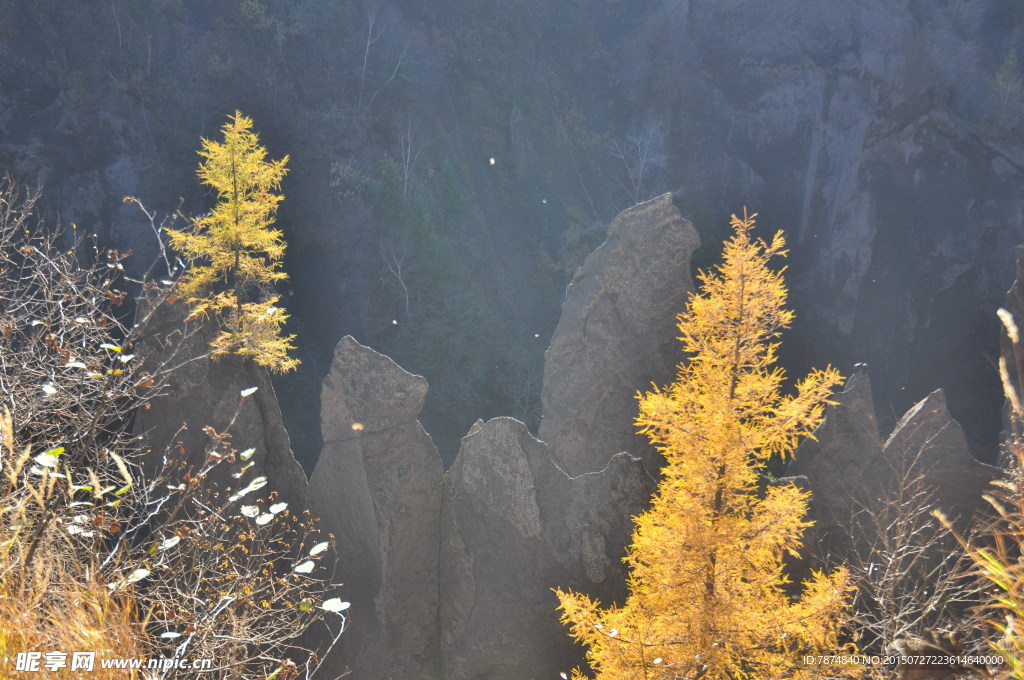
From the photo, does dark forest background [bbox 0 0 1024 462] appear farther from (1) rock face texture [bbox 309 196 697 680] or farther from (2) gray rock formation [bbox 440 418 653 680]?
(2) gray rock formation [bbox 440 418 653 680]

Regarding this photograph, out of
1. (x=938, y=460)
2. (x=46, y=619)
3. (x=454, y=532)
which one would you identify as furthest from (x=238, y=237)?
(x=938, y=460)

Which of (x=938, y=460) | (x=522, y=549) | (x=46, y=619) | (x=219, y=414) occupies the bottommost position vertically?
(x=46, y=619)

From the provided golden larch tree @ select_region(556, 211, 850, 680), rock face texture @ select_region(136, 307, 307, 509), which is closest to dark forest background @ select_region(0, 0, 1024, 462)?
rock face texture @ select_region(136, 307, 307, 509)

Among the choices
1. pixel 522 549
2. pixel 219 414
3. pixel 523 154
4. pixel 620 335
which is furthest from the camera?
pixel 523 154

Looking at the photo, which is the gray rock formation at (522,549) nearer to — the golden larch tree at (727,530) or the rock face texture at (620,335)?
the golden larch tree at (727,530)

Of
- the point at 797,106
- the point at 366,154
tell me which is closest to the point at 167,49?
the point at 366,154

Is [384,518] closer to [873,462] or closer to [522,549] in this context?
[522,549]

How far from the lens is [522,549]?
7.94m

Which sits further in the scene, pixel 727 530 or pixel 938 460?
pixel 938 460

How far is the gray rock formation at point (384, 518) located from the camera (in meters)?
8.15

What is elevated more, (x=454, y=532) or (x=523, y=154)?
(x=523, y=154)

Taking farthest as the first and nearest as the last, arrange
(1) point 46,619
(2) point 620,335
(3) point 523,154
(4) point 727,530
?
(3) point 523,154 → (2) point 620,335 → (4) point 727,530 → (1) point 46,619

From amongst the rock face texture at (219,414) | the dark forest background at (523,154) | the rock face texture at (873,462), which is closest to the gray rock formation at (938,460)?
the rock face texture at (873,462)

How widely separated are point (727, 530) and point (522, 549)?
274 centimetres
